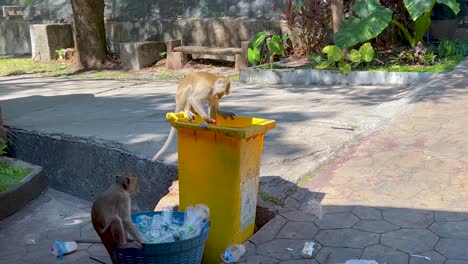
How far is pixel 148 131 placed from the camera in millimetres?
7043

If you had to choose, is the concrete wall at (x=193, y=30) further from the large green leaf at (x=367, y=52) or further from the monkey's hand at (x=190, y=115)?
the monkey's hand at (x=190, y=115)

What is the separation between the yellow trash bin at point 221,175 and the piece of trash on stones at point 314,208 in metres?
0.51

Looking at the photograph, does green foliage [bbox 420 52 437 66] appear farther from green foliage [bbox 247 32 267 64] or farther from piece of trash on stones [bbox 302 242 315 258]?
piece of trash on stones [bbox 302 242 315 258]

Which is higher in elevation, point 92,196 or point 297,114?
point 297,114

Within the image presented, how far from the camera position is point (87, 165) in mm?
6562

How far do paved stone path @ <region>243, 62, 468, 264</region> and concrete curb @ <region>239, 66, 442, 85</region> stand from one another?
130 inches

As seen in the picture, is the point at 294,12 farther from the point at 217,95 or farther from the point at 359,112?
the point at 217,95

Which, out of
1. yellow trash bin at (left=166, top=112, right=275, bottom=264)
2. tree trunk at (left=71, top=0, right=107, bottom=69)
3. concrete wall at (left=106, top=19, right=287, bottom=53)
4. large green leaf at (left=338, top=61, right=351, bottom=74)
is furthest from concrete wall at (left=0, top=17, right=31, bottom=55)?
yellow trash bin at (left=166, top=112, right=275, bottom=264)

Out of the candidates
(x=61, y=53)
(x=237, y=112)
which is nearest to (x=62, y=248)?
(x=237, y=112)

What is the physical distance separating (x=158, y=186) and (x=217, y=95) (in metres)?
1.50

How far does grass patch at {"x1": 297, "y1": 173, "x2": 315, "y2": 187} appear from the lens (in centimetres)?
516

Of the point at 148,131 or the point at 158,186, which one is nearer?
the point at 158,186

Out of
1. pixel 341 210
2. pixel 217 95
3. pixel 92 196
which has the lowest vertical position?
pixel 92 196

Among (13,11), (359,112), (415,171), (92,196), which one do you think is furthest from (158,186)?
(13,11)
